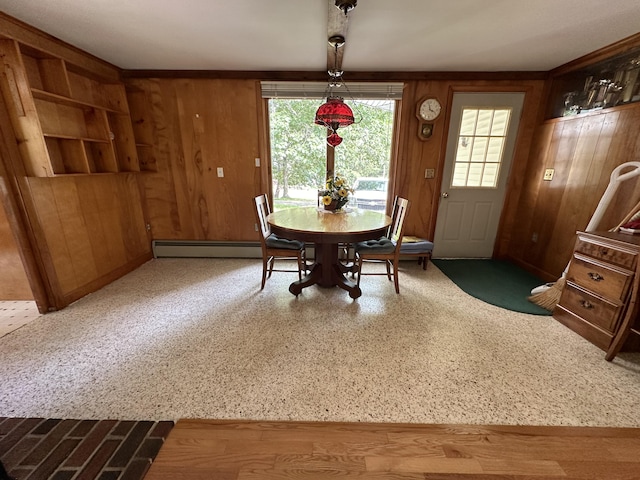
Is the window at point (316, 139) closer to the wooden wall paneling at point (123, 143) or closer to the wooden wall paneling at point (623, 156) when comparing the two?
the wooden wall paneling at point (123, 143)

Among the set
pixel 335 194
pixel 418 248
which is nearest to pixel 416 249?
pixel 418 248

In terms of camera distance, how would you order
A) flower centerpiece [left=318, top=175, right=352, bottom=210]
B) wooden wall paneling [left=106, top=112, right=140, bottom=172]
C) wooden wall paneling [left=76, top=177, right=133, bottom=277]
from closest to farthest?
wooden wall paneling [left=76, top=177, right=133, bottom=277], flower centerpiece [left=318, top=175, right=352, bottom=210], wooden wall paneling [left=106, top=112, right=140, bottom=172]

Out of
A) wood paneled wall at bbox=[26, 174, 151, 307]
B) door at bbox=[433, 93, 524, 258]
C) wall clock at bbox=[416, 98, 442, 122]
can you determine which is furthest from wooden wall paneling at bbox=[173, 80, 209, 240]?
door at bbox=[433, 93, 524, 258]

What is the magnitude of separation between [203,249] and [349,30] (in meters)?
3.00

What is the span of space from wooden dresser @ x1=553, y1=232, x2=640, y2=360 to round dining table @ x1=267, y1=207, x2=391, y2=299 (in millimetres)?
1490

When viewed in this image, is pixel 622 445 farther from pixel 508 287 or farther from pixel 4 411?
pixel 4 411

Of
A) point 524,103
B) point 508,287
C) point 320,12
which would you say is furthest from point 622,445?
point 524,103

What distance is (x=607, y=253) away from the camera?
1.76m

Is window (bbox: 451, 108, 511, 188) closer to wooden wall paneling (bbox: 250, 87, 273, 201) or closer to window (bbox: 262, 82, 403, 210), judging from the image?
window (bbox: 262, 82, 403, 210)

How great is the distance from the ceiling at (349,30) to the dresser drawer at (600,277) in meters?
1.73

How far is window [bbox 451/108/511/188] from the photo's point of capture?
3.06m

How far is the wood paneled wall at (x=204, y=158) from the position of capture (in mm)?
3043

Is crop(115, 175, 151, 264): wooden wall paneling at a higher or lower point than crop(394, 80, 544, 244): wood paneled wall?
lower

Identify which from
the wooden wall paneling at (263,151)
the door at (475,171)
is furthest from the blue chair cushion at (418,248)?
the wooden wall paneling at (263,151)
